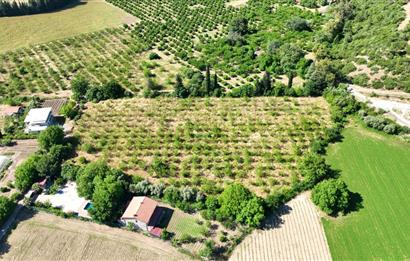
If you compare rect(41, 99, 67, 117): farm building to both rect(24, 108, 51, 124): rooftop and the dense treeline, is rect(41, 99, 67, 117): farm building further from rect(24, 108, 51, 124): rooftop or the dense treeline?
the dense treeline

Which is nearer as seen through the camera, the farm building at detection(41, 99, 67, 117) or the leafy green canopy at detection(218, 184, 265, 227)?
the leafy green canopy at detection(218, 184, 265, 227)

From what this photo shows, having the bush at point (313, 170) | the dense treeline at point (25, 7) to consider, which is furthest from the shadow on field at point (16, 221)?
the dense treeline at point (25, 7)

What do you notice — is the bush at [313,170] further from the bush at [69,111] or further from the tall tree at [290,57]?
the bush at [69,111]

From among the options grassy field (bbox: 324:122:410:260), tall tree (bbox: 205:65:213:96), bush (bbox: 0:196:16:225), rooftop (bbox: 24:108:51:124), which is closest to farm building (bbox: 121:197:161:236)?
bush (bbox: 0:196:16:225)

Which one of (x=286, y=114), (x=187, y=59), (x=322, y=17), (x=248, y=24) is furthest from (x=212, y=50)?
(x=322, y=17)

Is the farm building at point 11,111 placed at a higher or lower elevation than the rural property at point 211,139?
lower

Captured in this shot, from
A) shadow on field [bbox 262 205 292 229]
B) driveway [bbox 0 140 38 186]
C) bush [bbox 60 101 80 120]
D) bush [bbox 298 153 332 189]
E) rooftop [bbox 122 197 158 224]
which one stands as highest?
bush [bbox 298 153 332 189]

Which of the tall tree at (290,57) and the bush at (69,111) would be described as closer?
the bush at (69,111)
